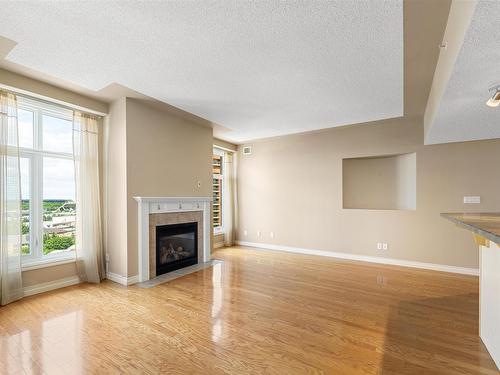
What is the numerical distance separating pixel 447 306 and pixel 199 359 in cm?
304

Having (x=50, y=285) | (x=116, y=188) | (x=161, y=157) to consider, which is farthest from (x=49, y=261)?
(x=161, y=157)

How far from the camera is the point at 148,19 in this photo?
215cm

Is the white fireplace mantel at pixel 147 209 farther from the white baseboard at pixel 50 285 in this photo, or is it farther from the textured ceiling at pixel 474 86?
the textured ceiling at pixel 474 86

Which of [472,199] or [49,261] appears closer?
[49,261]

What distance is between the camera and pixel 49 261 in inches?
143

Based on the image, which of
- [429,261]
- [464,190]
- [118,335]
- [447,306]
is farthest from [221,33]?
[429,261]

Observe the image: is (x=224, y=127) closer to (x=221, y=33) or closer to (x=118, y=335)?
(x=221, y=33)

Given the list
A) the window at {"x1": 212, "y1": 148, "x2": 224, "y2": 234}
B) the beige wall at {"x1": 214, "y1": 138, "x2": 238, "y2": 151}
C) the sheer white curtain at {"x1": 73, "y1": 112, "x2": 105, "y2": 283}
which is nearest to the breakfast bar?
the sheer white curtain at {"x1": 73, "y1": 112, "x2": 105, "y2": 283}

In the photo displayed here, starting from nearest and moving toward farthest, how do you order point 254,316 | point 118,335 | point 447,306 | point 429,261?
point 118,335, point 254,316, point 447,306, point 429,261

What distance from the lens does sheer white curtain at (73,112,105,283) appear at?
390 cm

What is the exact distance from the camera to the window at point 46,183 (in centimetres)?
350

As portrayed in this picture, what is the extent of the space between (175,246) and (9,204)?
250 centimetres

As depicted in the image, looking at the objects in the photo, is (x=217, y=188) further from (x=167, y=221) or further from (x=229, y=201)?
(x=167, y=221)

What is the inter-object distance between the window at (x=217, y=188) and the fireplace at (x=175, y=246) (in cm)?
163
